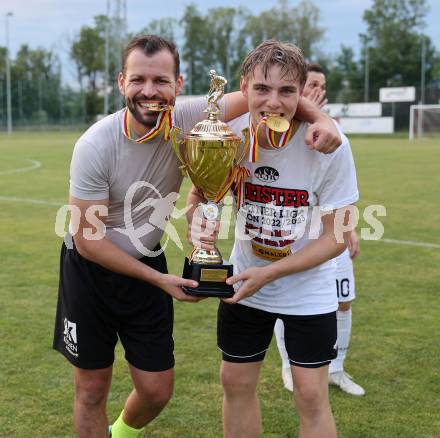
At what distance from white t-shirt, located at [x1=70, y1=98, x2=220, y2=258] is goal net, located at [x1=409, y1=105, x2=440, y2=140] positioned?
38.3 meters

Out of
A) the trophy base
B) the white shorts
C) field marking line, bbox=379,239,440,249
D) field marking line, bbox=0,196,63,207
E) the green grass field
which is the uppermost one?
the trophy base

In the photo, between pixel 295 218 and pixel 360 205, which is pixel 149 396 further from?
pixel 360 205

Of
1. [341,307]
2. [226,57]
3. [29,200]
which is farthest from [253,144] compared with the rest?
[226,57]

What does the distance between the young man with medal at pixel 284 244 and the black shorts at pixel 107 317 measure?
1.08 ft

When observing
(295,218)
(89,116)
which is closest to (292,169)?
(295,218)

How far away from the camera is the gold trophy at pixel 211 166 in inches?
103

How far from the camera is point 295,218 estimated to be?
2.80 metres

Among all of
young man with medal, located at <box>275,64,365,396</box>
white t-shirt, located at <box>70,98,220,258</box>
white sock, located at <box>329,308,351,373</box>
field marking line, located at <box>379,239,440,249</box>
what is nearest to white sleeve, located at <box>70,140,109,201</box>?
white t-shirt, located at <box>70,98,220,258</box>

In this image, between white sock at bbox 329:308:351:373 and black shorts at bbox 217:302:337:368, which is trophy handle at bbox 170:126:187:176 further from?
white sock at bbox 329:308:351:373

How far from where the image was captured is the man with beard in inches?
107

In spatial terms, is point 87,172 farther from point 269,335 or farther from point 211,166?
point 269,335

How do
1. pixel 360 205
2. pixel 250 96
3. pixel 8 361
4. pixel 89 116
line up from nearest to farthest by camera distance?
1. pixel 250 96
2. pixel 8 361
3. pixel 360 205
4. pixel 89 116

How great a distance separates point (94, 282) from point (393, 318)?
303cm

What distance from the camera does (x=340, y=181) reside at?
2670 mm
